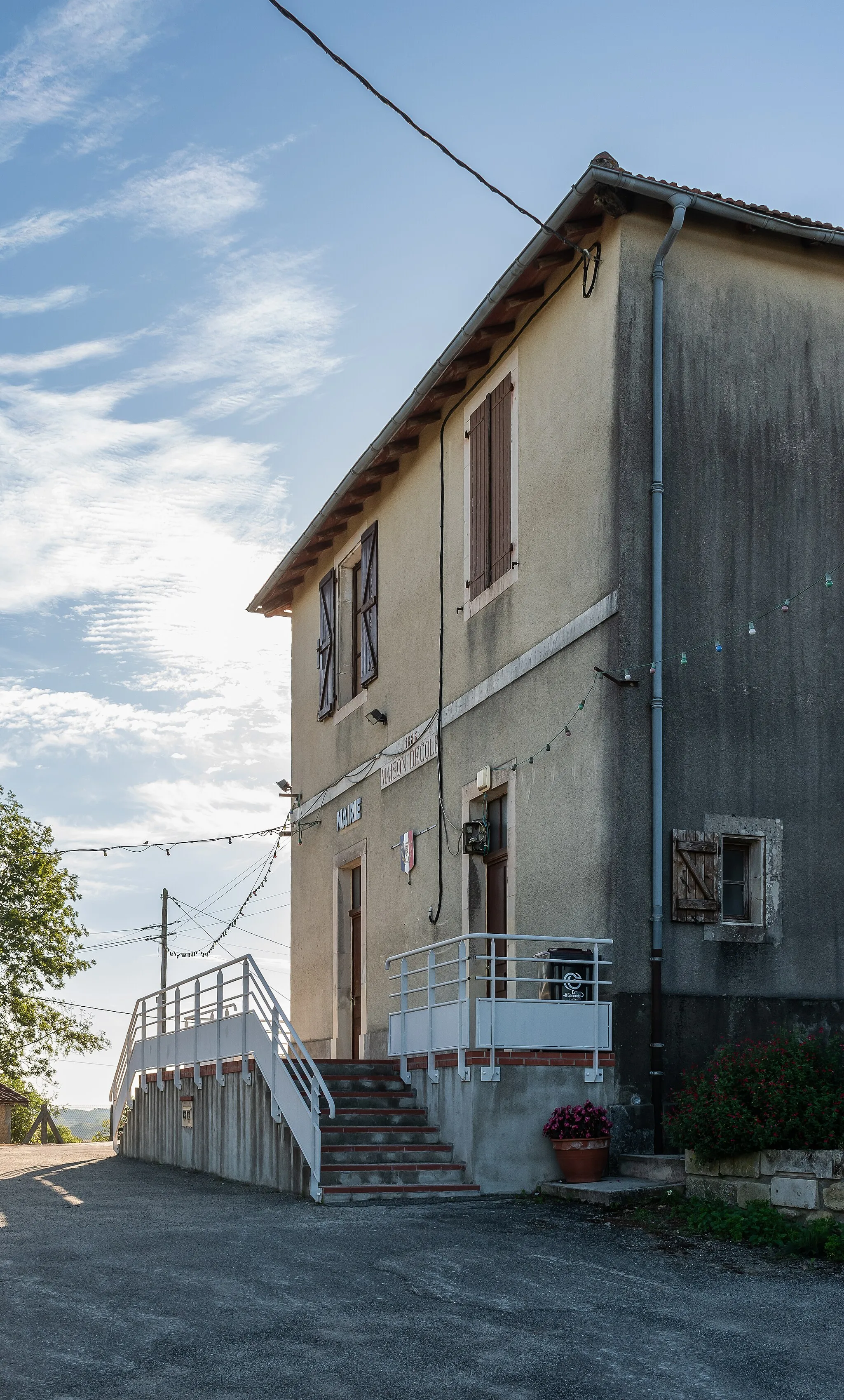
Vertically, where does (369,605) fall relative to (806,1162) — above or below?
above

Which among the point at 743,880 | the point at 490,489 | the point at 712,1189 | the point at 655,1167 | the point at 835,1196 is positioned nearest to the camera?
the point at 835,1196

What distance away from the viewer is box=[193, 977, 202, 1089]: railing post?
596 inches

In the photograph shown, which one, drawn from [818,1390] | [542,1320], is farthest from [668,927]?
[818,1390]

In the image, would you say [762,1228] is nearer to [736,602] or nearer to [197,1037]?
[736,602]

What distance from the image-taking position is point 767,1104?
9.12 metres

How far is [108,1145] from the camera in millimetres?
22203

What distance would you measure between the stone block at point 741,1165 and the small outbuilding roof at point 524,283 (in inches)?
271

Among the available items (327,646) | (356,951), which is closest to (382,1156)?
(356,951)

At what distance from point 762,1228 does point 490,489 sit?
27.0ft

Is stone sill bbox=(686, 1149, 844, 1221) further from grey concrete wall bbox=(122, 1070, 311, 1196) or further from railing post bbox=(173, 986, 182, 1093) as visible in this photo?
railing post bbox=(173, 986, 182, 1093)

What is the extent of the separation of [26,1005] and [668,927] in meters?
29.2

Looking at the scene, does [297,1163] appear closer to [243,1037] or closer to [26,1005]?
[243,1037]

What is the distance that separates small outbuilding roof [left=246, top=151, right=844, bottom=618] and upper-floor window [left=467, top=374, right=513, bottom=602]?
51 centimetres

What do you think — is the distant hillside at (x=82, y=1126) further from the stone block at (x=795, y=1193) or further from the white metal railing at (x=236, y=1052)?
the stone block at (x=795, y=1193)
